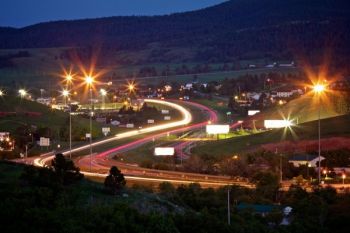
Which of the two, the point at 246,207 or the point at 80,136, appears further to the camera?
the point at 80,136

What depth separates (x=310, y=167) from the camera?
45.5m

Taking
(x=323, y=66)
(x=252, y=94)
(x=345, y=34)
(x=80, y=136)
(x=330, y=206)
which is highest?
(x=345, y=34)

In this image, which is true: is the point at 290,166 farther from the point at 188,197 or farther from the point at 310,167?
the point at 188,197

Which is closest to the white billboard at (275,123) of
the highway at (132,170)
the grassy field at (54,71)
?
the highway at (132,170)

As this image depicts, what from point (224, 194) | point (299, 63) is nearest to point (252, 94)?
point (299, 63)

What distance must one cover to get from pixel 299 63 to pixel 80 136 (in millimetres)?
97983

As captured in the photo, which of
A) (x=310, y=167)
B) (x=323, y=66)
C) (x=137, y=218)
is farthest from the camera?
(x=323, y=66)

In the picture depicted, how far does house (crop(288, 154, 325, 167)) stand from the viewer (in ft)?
154

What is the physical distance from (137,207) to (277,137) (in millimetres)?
34798

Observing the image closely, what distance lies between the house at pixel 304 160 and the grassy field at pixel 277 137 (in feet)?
19.9

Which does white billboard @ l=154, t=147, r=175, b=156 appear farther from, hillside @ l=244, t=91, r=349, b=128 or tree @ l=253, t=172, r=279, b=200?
hillside @ l=244, t=91, r=349, b=128

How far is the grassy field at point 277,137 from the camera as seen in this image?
56.3 metres

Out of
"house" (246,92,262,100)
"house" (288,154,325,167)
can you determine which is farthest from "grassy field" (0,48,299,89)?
"house" (288,154,325,167)

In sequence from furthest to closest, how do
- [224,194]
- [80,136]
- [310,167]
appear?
[80,136]
[310,167]
[224,194]
